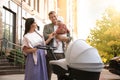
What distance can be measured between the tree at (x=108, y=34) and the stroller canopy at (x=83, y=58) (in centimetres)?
3667

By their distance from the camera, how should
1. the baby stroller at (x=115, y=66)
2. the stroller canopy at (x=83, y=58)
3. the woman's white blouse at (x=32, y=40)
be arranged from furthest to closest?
the baby stroller at (x=115, y=66) < the woman's white blouse at (x=32, y=40) < the stroller canopy at (x=83, y=58)

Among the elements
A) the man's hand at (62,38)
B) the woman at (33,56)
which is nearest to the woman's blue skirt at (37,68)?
the woman at (33,56)

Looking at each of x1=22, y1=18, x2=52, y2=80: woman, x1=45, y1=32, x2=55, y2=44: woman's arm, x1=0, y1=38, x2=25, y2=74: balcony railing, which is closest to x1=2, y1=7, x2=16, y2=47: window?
x1=0, y1=38, x2=25, y2=74: balcony railing

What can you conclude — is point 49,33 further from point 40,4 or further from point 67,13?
point 67,13

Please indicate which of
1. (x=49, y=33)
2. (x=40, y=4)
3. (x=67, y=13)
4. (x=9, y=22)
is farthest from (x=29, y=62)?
(x=67, y=13)

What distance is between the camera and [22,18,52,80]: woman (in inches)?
271

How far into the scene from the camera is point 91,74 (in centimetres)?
556

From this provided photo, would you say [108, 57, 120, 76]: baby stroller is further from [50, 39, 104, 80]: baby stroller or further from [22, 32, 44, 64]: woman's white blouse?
[50, 39, 104, 80]: baby stroller

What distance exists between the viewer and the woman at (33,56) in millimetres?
6875

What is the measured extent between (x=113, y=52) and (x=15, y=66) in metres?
23.5

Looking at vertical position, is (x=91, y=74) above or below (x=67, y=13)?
below

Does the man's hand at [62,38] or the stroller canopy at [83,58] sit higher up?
the man's hand at [62,38]

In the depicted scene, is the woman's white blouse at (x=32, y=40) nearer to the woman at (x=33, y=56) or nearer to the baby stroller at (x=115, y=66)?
the woman at (x=33, y=56)

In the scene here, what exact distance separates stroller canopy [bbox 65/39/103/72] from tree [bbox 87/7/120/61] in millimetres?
36665
